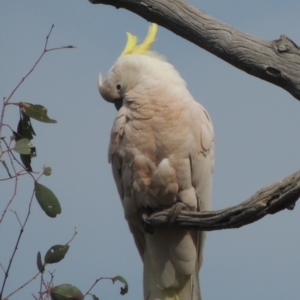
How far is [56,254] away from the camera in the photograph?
2.05 meters

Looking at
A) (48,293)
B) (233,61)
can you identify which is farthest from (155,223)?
(48,293)

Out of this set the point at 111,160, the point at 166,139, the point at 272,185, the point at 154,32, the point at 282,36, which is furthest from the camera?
the point at 154,32

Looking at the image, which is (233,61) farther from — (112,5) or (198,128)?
(198,128)

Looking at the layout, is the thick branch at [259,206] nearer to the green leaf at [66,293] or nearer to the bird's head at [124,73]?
the green leaf at [66,293]

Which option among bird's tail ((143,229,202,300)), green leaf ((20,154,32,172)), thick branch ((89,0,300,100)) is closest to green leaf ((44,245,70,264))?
green leaf ((20,154,32,172))

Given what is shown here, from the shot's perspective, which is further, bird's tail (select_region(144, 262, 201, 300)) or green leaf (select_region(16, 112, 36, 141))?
bird's tail (select_region(144, 262, 201, 300))

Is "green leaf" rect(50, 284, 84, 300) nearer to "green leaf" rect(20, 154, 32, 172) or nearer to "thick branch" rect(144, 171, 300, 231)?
"green leaf" rect(20, 154, 32, 172)

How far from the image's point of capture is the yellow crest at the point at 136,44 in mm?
3838

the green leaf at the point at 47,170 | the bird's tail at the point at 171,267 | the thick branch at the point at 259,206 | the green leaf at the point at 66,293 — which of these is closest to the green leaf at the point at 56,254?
the green leaf at the point at 66,293

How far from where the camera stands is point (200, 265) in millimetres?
3814

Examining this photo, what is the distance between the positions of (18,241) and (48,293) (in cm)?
19

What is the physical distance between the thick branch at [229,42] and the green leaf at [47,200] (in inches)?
32.0

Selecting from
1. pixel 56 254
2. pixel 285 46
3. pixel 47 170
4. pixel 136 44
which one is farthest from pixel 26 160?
pixel 136 44

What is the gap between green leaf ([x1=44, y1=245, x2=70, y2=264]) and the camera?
203 centimetres
